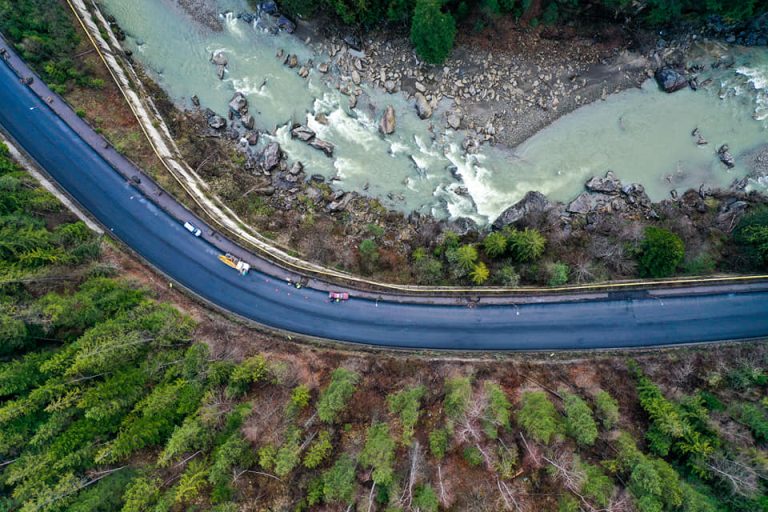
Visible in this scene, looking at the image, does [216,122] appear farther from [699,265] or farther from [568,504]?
[699,265]

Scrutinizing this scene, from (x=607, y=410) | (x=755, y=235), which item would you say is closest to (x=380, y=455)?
(x=607, y=410)

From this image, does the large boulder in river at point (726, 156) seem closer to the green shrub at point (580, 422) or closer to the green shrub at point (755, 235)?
the green shrub at point (755, 235)

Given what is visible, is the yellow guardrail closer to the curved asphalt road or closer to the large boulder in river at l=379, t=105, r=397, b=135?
the curved asphalt road

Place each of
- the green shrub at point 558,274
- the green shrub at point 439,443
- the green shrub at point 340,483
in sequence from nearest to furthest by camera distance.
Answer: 1. the green shrub at point 340,483
2. the green shrub at point 439,443
3. the green shrub at point 558,274

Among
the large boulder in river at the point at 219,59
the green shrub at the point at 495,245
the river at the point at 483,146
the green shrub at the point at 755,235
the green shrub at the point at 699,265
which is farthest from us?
the large boulder in river at the point at 219,59

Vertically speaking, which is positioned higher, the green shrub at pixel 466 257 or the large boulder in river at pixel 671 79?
the large boulder in river at pixel 671 79

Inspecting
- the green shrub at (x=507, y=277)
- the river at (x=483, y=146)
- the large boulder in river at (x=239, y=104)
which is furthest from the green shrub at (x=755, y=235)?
the large boulder in river at (x=239, y=104)

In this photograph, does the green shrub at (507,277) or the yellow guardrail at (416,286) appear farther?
the yellow guardrail at (416,286)
